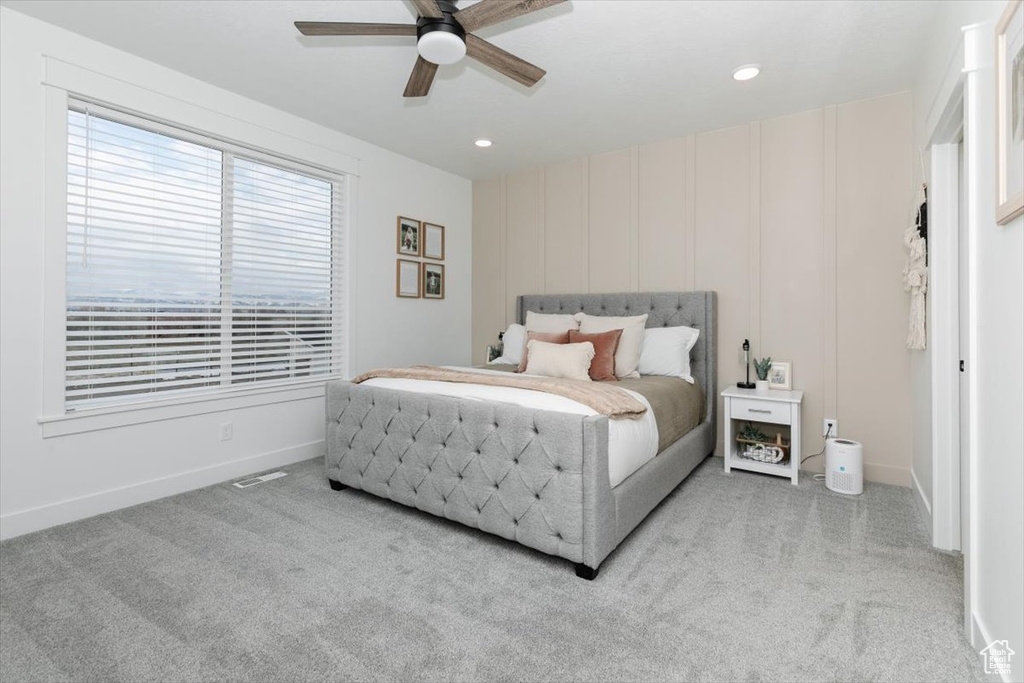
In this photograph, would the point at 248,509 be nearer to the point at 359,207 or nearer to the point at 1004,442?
the point at 359,207

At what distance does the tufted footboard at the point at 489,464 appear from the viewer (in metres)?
1.97

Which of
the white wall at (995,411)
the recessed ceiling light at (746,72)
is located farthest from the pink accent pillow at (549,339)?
the white wall at (995,411)

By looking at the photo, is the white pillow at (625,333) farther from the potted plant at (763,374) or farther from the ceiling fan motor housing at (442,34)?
the ceiling fan motor housing at (442,34)

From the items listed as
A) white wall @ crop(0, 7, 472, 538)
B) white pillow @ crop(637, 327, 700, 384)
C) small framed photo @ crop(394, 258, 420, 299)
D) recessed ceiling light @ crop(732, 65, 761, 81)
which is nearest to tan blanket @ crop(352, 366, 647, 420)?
white pillow @ crop(637, 327, 700, 384)

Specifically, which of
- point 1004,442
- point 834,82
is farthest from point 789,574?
point 834,82

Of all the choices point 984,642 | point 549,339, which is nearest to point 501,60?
point 549,339

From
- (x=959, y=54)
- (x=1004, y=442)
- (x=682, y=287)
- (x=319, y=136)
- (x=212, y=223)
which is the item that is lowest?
(x=1004, y=442)

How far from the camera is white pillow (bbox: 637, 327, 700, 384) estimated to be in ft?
11.4

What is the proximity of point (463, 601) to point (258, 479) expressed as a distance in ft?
6.60

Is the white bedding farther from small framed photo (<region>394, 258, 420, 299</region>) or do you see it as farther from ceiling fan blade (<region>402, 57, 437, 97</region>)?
small framed photo (<region>394, 258, 420, 299</region>)

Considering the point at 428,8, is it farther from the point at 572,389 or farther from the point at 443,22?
the point at 572,389

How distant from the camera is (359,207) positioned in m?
3.96

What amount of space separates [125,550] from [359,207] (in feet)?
8.95

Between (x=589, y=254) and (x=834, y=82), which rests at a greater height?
(x=834, y=82)
